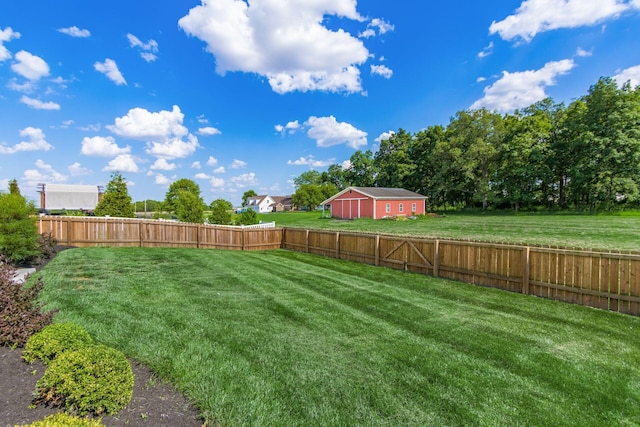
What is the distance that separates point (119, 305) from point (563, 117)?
42466mm

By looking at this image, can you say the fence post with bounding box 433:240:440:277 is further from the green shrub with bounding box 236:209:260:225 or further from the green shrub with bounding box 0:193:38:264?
the green shrub with bounding box 236:209:260:225

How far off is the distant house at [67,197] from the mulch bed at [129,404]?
40.9 metres

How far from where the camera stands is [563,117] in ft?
110

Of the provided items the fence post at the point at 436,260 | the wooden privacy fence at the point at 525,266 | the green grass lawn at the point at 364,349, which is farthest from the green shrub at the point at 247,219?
the fence post at the point at 436,260

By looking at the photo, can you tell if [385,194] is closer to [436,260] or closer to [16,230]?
[436,260]

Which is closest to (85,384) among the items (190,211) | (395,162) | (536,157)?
(190,211)

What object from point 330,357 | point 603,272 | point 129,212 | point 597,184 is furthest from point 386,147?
point 330,357

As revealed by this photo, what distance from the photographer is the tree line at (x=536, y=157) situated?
26.8 m

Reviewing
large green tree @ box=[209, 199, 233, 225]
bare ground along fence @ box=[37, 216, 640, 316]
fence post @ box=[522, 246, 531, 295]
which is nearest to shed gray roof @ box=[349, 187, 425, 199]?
large green tree @ box=[209, 199, 233, 225]

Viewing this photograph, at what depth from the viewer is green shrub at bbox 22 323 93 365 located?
3.16 meters

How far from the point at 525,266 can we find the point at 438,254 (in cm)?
221

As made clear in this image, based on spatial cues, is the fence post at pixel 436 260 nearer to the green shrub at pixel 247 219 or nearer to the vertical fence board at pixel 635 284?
the vertical fence board at pixel 635 284

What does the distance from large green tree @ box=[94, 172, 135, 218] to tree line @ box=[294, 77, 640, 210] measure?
111 ft

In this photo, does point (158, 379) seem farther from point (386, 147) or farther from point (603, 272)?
point (386, 147)
